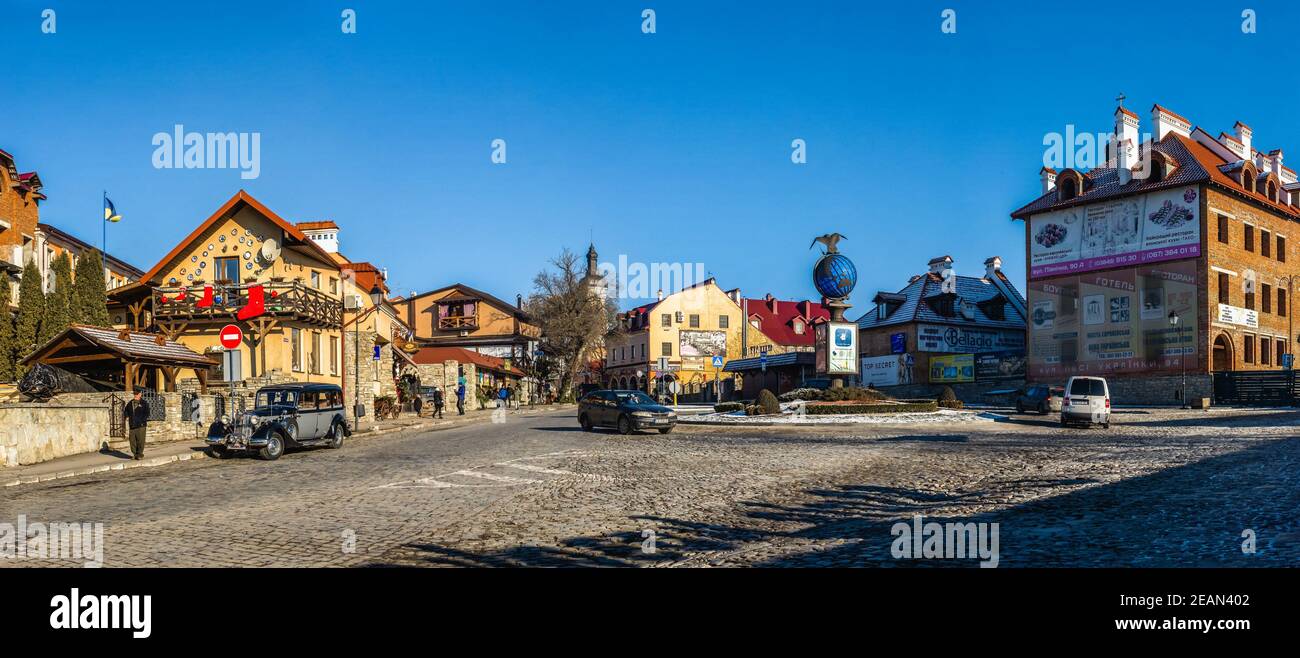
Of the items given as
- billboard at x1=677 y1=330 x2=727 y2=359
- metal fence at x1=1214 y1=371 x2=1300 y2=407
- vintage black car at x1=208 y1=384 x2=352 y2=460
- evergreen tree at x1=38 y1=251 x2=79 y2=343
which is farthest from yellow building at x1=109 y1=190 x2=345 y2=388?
billboard at x1=677 y1=330 x2=727 y2=359

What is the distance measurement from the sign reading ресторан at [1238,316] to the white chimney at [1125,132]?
30.5 ft

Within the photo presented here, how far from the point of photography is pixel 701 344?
85625mm

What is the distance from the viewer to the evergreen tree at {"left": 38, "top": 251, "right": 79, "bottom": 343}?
3312cm

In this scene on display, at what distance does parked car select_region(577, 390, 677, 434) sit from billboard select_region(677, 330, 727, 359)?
2115 inches

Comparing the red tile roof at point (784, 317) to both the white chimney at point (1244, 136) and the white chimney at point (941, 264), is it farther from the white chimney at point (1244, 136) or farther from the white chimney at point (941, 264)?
the white chimney at point (1244, 136)

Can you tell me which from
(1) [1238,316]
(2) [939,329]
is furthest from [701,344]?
(1) [1238,316]

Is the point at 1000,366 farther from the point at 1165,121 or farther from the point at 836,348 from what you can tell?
the point at 836,348

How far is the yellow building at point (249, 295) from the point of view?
3575 cm

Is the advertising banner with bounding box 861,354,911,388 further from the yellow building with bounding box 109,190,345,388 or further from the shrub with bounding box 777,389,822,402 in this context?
the yellow building with bounding box 109,190,345,388

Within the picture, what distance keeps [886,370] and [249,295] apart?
4327 centimetres

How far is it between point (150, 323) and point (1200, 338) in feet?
159
